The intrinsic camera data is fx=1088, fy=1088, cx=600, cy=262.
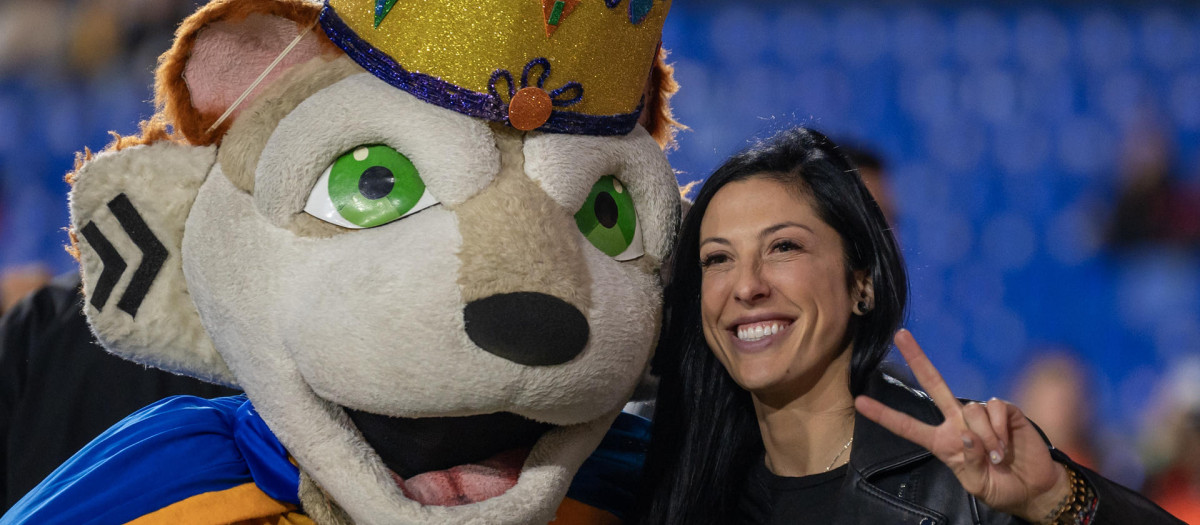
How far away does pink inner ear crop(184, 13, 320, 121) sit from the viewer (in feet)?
5.28

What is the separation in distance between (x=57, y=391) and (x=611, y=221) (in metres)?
1.32

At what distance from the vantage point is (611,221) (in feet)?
5.46

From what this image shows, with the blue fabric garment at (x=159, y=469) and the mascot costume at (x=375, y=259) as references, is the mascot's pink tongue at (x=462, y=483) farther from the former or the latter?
the blue fabric garment at (x=159, y=469)

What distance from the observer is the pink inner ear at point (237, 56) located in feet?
5.28

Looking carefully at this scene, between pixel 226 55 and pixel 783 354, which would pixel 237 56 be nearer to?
pixel 226 55

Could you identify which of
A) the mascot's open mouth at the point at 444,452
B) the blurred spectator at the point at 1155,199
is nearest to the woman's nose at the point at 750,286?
the mascot's open mouth at the point at 444,452

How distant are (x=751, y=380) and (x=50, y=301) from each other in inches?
60.4

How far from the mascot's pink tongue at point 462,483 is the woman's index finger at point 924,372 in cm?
60

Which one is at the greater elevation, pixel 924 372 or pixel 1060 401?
pixel 1060 401

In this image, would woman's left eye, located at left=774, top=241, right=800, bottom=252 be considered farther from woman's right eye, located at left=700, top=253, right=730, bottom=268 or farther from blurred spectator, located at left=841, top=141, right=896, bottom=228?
blurred spectator, located at left=841, top=141, right=896, bottom=228

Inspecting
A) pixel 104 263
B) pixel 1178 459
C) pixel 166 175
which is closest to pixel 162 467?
pixel 104 263

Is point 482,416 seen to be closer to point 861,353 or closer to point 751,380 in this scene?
point 751,380

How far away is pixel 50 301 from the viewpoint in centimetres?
236

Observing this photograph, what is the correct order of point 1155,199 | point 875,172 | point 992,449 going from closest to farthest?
point 992,449 < point 875,172 < point 1155,199
